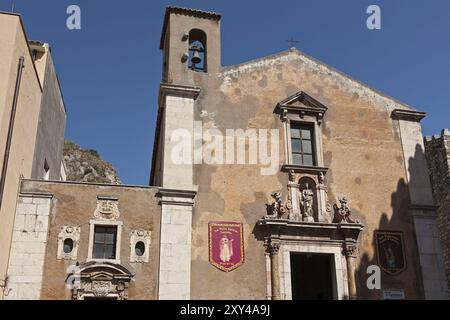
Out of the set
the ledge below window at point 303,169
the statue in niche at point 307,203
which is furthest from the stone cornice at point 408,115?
the statue in niche at point 307,203

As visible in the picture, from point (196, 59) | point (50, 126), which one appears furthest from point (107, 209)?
point (196, 59)

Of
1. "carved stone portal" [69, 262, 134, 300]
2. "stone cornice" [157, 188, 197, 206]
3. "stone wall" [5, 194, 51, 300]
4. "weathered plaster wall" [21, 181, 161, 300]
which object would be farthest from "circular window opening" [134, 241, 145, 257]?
"stone wall" [5, 194, 51, 300]

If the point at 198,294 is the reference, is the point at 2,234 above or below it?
above

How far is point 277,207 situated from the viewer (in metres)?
17.0

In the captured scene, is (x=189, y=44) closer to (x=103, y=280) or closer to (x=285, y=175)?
(x=285, y=175)

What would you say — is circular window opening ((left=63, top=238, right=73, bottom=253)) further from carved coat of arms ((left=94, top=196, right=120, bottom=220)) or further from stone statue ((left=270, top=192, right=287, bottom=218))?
stone statue ((left=270, top=192, right=287, bottom=218))

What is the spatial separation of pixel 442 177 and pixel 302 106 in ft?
49.4

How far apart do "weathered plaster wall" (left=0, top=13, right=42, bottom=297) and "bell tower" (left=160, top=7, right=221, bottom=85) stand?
14.6 feet

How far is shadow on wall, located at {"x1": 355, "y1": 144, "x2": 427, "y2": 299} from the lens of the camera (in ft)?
55.5

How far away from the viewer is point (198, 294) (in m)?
15.6
